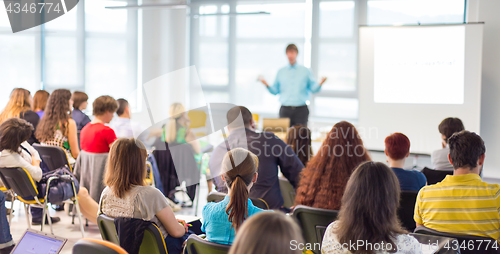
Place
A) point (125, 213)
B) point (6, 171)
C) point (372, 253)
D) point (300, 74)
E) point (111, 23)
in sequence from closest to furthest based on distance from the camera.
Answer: point (372, 253), point (125, 213), point (6, 171), point (300, 74), point (111, 23)

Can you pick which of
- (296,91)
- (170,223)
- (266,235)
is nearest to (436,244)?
(266,235)

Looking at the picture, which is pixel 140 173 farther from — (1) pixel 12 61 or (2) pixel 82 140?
(1) pixel 12 61

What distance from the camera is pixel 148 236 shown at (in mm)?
2070

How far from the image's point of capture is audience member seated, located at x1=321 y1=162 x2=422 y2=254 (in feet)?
5.25

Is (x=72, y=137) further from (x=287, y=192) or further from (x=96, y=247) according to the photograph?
(x=96, y=247)

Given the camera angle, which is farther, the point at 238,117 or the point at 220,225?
the point at 238,117

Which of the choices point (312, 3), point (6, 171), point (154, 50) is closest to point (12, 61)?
point (154, 50)

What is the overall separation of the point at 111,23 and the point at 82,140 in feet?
16.3

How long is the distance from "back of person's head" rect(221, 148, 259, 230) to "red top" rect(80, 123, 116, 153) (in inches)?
79.9

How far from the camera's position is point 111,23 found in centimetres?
830

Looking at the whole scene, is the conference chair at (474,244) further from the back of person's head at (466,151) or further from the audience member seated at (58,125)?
the audience member seated at (58,125)

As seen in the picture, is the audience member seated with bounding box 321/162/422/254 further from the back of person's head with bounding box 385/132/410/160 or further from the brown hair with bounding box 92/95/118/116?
the brown hair with bounding box 92/95/118/116

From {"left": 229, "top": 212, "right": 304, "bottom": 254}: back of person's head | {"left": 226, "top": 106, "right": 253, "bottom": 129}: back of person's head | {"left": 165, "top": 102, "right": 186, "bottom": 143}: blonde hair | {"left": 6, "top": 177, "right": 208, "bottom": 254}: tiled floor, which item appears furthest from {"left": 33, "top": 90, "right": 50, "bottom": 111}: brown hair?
{"left": 229, "top": 212, "right": 304, "bottom": 254}: back of person's head

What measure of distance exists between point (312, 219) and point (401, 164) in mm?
874
